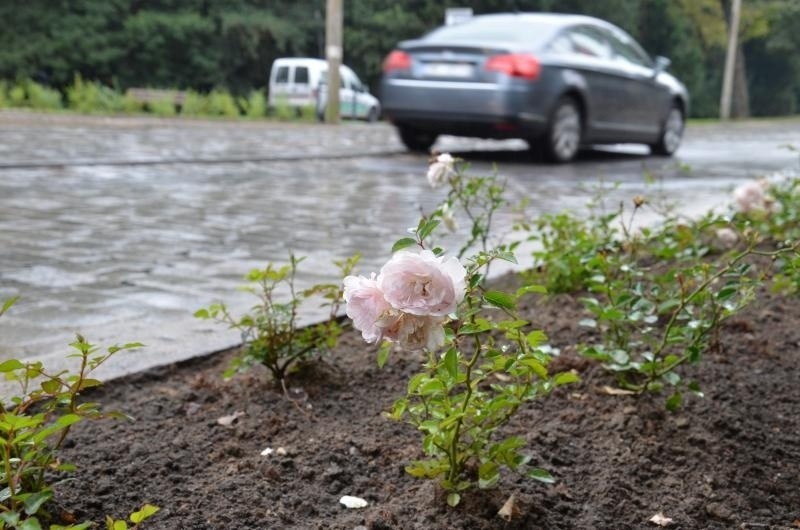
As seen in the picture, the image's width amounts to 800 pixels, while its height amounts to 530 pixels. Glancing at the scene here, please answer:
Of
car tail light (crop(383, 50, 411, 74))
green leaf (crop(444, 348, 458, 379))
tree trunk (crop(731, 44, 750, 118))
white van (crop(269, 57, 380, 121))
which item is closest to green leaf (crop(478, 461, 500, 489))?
green leaf (crop(444, 348, 458, 379))

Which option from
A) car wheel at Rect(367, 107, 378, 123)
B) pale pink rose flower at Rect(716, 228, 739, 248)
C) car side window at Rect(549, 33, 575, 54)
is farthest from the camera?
car wheel at Rect(367, 107, 378, 123)

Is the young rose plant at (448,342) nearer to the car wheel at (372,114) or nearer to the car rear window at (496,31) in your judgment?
the car rear window at (496,31)

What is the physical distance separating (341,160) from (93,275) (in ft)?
22.8

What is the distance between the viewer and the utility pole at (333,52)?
731 inches

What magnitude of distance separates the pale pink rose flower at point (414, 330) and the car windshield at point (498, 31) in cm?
972

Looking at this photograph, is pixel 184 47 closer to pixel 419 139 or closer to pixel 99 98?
pixel 99 98

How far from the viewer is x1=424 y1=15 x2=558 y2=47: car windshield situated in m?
11.0

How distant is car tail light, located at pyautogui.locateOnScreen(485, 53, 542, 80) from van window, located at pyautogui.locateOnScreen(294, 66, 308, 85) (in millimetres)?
21831

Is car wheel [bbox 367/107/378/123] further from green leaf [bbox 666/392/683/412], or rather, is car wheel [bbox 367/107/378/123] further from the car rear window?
green leaf [bbox 666/392/683/412]

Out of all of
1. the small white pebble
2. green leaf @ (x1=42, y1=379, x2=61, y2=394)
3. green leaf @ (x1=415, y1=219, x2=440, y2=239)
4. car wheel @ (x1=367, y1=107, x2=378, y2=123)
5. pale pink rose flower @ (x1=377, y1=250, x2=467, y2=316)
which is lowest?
car wheel @ (x1=367, y1=107, x2=378, y2=123)

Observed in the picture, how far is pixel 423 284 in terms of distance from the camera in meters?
1.46

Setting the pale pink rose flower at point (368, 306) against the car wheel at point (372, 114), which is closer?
the pale pink rose flower at point (368, 306)

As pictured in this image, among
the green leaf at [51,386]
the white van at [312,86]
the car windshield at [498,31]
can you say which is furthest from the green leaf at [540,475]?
the white van at [312,86]

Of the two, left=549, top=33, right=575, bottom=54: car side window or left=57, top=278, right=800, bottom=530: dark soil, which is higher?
left=549, top=33, right=575, bottom=54: car side window
